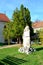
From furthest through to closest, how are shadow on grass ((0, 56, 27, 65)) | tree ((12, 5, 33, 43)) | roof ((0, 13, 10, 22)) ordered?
roof ((0, 13, 10, 22)), tree ((12, 5, 33, 43)), shadow on grass ((0, 56, 27, 65))

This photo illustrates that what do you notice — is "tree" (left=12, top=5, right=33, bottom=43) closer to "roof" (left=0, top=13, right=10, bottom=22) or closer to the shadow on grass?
"roof" (left=0, top=13, right=10, bottom=22)

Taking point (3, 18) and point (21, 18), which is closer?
point (21, 18)

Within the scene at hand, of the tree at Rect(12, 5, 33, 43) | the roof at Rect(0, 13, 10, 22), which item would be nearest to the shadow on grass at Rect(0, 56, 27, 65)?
the tree at Rect(12, 5, 33, 43)

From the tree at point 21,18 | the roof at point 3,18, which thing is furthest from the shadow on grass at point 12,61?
the roof at point 3,18

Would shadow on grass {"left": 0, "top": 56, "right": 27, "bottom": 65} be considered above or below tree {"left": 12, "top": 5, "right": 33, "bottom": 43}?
below

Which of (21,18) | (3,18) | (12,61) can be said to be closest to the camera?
(12,61)

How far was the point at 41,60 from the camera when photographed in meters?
16.4

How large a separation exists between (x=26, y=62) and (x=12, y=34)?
19577 mm

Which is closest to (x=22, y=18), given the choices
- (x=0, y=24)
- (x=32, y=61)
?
(x=0, y=24)

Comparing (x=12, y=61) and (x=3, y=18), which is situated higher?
(x=3, y=18)

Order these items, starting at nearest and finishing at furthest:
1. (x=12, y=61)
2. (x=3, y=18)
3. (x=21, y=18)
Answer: (x=12, y=61) → (x=21, y=18) → (x=3, y=18)

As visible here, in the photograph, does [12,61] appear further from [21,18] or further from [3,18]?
[3,18]

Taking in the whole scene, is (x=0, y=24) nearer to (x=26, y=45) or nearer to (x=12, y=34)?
(x=12, y=34)

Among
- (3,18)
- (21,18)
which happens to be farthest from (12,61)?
(3,18)
